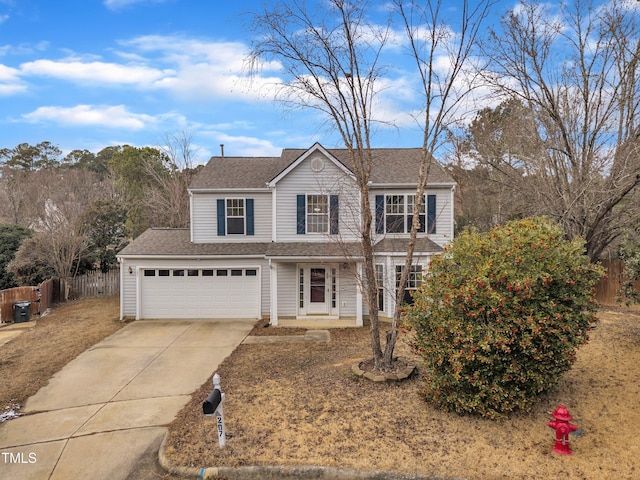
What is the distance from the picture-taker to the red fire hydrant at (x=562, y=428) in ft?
16.2

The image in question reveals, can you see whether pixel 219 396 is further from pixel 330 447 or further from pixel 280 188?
pixel 280 188

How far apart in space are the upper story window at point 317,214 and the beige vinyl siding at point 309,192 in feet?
0.71

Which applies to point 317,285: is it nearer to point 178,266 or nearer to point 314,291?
point 314,291

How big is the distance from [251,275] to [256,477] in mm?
9869

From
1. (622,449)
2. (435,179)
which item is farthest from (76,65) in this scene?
(622,449)

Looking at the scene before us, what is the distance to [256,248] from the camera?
14.3m

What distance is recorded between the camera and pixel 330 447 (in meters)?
5.30

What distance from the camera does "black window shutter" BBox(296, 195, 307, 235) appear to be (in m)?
14.0

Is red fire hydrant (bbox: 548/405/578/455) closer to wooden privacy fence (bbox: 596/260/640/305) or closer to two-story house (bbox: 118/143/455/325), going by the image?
two-story house (bbox: 118/143/455/325)

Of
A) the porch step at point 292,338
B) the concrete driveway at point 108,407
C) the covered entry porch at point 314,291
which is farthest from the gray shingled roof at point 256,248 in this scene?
the concrete driveway at point 108,407

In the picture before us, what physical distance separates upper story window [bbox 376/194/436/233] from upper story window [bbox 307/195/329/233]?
77.3 inches

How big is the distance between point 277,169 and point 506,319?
11854mm

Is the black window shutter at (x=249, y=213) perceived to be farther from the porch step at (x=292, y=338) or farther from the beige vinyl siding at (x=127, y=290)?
the porch step at (x=292, y=338)

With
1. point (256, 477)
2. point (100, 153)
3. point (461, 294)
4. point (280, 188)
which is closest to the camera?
point (256, 477)
